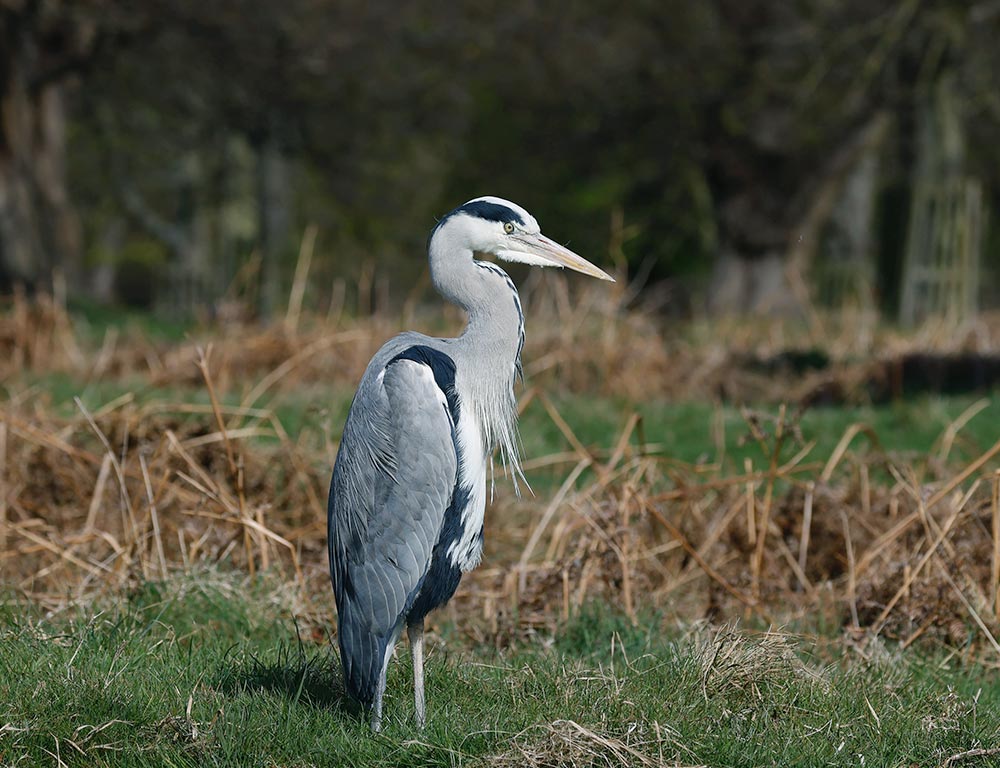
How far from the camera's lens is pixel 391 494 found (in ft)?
13.3

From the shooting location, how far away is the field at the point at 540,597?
3820mm

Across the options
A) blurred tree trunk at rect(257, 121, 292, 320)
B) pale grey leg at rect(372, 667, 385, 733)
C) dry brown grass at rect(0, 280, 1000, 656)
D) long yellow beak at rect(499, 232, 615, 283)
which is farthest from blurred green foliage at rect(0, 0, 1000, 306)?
pale grey leg at rect(372, 667, 385, 733)

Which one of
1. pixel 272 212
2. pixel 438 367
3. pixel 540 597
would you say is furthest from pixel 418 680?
pixel 272 212

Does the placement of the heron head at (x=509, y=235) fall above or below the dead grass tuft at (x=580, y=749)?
above

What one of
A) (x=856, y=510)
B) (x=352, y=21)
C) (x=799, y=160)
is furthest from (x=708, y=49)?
(x=856, y=510)

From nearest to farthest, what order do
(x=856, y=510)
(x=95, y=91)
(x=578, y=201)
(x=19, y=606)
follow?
1. (x=19, y=606)
2. (x=856, y=510)
3. (x=95, y=91)
4. (x=578, y=201)

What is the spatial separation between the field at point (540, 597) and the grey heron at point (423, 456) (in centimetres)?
28

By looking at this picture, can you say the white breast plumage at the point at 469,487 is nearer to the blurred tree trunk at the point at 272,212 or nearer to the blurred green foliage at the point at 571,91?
the blurred green foliage at the point at 571,91

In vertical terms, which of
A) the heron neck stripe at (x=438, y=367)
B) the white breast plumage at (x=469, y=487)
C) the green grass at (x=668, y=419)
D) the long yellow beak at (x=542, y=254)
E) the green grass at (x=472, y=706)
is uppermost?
the long yellow beak at (x=542, y=254)

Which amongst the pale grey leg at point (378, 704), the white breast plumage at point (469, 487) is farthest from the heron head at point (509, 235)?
the pale grey leg at point (378, 704)

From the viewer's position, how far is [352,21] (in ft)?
55.0

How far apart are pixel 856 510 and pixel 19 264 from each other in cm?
1296

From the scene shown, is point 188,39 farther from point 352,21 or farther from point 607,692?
point 607,692

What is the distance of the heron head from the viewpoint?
4.25m
